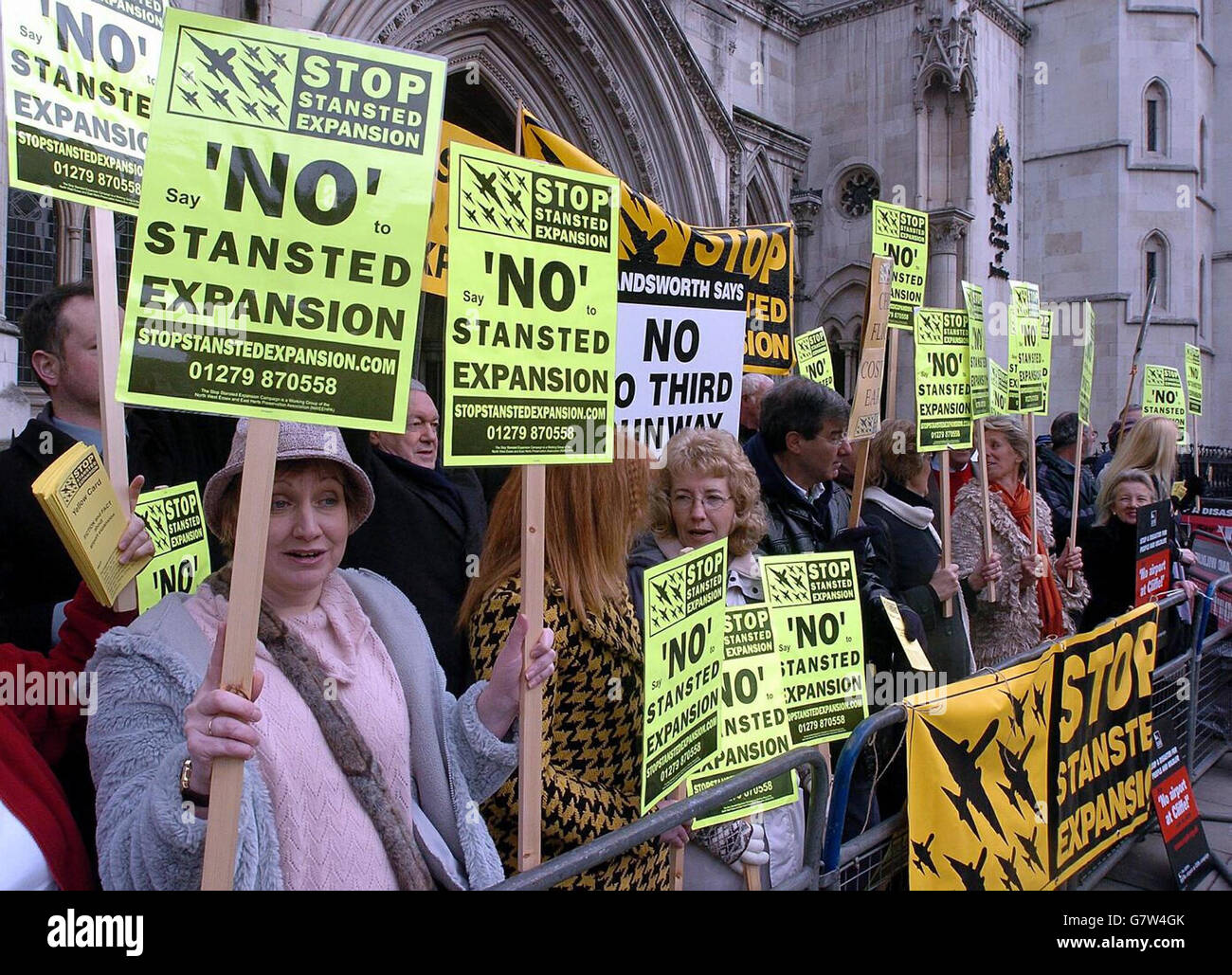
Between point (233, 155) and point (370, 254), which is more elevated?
point (233, 155)

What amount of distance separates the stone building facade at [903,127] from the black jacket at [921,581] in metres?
4.98

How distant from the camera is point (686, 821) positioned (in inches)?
86.7

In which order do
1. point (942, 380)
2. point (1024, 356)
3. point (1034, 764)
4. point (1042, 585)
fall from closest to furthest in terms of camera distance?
point (1034, 764)
point (942, 380)
point (1042, 585)
point (1024, 356)

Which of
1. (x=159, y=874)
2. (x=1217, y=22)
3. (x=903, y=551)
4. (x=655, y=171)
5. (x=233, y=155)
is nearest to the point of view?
(x=159, y=874)

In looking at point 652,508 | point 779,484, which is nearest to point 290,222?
point 652,508

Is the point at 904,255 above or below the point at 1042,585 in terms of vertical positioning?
above

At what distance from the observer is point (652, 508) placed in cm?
308

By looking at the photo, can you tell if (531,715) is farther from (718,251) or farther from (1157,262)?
(1157,262)

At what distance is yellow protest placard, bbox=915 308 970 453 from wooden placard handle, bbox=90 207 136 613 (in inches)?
129

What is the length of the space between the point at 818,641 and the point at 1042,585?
281 centimetres

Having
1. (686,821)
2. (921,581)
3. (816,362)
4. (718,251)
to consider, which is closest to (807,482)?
(921,581)

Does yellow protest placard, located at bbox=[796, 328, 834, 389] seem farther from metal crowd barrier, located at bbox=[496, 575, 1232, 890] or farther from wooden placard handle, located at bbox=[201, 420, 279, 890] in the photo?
wooden placard handle, located at bbox=[201, 420, 279, 890]

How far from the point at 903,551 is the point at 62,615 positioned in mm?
3332
